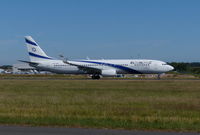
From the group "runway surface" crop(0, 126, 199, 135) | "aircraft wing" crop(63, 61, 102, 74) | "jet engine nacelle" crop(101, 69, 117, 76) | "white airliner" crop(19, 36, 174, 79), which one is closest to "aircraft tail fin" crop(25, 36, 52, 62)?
"white airliner" crop(19, 36, 174, 79)

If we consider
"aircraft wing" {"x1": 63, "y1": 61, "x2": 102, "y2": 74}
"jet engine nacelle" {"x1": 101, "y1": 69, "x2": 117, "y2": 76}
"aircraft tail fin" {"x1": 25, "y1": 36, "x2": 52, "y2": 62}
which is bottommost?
"jet engine nacelle" {"x1": 101, "y1": 69, "x2": 117, "y2": 76}

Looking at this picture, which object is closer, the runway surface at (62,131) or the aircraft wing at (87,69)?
the runway surface at (62,131)

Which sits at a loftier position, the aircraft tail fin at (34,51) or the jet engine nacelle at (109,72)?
the aircraft tail fin at (34,51)

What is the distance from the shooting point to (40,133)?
10.8 metres

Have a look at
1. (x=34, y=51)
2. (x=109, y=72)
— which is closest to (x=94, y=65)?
(x=109, y=72)

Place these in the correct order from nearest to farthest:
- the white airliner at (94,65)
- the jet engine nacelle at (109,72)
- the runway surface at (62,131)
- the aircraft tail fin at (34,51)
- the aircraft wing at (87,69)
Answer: the runway surface at (62,131) → the white airliner at (94,65) → the jet engine nacelle at (109,72) → the aircraft wing at (87,69) → the aircraft tail fin at (34,51)

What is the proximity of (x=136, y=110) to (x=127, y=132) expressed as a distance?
6094 mm

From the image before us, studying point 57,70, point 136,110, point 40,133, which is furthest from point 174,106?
point 57,70

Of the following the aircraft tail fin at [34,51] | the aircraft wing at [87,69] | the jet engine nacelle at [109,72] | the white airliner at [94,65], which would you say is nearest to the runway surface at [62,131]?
the jet engine nacelle at [109,72]

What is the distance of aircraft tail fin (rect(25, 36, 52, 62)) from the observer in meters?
64.0

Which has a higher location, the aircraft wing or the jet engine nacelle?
the aircraft wing

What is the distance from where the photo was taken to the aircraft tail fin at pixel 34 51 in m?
64.0

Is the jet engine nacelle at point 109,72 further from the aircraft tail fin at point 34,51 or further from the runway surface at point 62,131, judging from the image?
the runway surface at point 62,131

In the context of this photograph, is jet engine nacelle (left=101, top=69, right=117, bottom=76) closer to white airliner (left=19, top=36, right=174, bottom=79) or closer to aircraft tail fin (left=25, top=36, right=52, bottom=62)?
white airliner (left=19, top=36, right=174, bottom=79)
